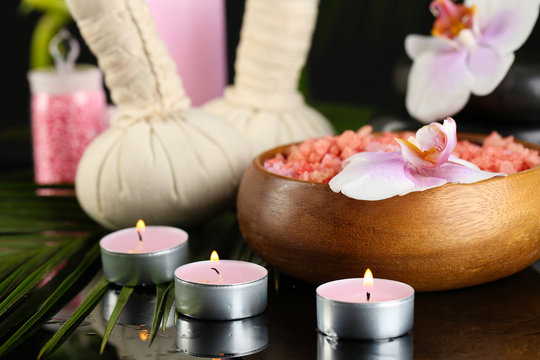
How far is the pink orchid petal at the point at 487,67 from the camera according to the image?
818mm

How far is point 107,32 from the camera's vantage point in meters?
0.79

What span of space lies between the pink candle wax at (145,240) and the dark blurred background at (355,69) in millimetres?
334

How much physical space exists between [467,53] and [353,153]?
24cm

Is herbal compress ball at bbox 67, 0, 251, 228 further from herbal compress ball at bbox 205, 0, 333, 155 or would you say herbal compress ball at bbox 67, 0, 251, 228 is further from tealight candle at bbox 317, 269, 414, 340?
tealight candle at bbox 317, 269, 414, 340

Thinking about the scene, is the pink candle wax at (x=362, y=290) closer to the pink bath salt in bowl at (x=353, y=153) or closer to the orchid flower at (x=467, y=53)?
the pink bath salt in bowl at (x=353, y=153)

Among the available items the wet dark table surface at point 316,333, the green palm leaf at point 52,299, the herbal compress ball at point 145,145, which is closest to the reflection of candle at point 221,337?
the wet dark table surface at point 316,333

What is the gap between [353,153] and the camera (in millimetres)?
694

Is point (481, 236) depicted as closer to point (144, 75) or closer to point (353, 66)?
point (144, 75)

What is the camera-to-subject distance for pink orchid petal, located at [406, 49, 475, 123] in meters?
0.84

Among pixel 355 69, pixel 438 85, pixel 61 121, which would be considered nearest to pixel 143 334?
pixel 438 85

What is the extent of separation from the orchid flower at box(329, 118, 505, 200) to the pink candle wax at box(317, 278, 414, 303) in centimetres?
7

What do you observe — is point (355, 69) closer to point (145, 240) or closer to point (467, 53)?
point (467, 53)

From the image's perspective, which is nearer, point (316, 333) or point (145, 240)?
point (316, 333)

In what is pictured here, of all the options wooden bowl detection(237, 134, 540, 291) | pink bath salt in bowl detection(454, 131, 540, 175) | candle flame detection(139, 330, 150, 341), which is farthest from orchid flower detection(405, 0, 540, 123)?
candle flame detection(139, 330, 150, 341)
